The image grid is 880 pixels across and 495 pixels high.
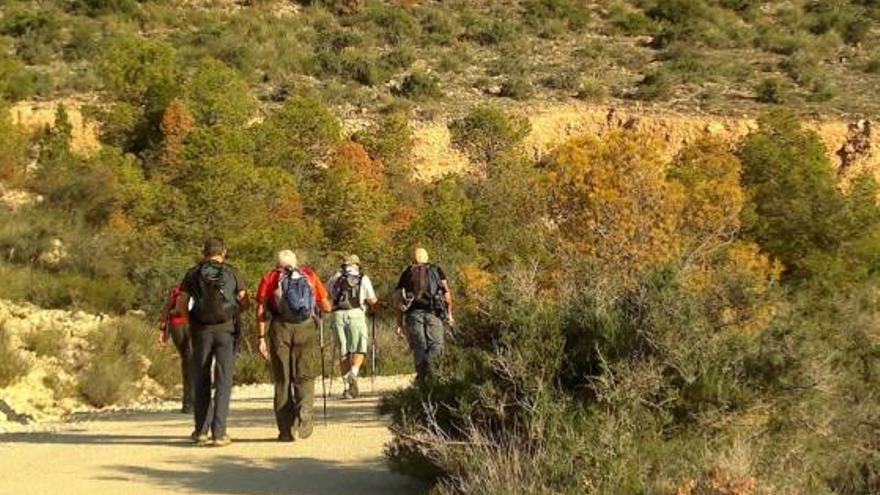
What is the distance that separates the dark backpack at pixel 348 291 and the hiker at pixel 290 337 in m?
3.69

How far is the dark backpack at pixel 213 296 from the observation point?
1058cm

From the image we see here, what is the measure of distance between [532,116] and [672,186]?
21.9 meters

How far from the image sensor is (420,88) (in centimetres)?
4994

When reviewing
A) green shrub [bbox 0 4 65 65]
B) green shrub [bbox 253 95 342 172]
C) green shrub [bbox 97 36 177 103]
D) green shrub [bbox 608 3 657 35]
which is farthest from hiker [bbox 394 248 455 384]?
green shrub [bbox 608 3 657 35]

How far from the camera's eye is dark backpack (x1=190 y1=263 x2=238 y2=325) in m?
10.6

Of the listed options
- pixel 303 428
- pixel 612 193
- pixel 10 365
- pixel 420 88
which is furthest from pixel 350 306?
pixel 420 88

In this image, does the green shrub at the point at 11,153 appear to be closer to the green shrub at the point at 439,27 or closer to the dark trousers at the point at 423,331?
the green shrub at the point at 439,27

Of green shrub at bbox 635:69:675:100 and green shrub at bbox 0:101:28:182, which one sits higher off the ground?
green shrub at bbox 635:69:675:100

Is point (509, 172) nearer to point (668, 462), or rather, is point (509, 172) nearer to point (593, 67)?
point (593, 67)

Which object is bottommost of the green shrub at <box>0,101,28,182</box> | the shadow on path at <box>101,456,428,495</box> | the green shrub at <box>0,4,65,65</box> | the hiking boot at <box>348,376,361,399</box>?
the shadow on path at <box>101,456,428,495</box>

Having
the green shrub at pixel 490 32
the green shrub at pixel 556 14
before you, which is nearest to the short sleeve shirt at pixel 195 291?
the green shrub at pixel 490 32

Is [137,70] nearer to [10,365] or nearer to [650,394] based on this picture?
[10,365]

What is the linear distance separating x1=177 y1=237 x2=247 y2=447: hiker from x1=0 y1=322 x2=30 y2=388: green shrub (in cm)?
871

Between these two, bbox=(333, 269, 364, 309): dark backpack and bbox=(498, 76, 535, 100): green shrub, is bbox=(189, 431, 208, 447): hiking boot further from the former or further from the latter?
bbox=(498, 76, 535, 100): green shrub
